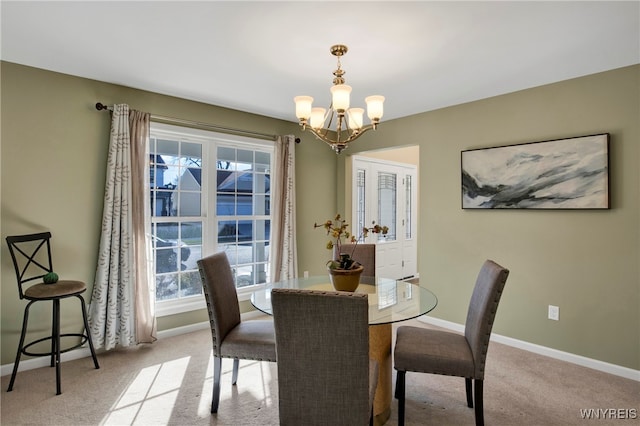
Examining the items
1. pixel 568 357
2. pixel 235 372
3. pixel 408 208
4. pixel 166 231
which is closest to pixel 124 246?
pixel 166 231

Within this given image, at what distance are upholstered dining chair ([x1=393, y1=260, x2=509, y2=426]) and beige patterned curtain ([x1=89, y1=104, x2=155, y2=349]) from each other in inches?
96.4

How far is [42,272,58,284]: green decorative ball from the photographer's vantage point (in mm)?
2738

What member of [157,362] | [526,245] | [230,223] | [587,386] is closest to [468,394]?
[587,386]

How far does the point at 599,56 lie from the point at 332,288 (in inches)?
105

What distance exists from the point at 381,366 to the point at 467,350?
0.54m

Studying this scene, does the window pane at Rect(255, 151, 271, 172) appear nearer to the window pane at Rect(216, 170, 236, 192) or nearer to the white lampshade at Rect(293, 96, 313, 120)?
the window pane at Rect(216, 170, 236, 192)

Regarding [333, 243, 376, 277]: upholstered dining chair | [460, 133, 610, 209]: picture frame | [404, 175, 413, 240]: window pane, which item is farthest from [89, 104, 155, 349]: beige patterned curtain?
[404, 175, 413, 240]: window pane

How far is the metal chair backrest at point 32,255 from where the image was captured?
108 inches

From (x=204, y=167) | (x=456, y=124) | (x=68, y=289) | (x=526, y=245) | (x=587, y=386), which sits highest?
(x=456, y=124)

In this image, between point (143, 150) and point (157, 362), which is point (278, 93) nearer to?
point (143, 150)

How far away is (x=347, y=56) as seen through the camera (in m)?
2.64

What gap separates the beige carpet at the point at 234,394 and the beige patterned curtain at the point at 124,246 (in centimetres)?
27

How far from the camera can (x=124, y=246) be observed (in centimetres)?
318

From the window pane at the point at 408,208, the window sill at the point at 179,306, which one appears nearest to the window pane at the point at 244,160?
the window sill at the point at 179,306
